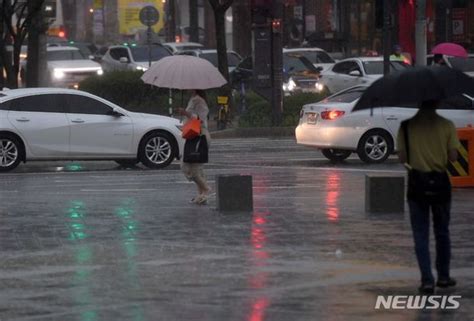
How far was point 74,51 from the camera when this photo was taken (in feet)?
167

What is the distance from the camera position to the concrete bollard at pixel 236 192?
16.1 m

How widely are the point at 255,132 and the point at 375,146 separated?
8574 millimetres

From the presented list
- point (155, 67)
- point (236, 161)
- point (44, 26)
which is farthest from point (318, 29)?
point (155, 67)

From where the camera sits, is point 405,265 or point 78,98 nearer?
point 405,265

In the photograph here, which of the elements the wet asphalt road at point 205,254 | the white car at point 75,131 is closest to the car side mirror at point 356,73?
the white car at point 75,131

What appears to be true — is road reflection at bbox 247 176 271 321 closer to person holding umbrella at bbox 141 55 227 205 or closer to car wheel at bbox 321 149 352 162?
person holding umbrella at bbox 141 55 227 205

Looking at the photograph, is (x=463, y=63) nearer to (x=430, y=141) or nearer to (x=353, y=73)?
(x=353, y=73)

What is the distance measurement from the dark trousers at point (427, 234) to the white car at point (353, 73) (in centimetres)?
Result: 2561

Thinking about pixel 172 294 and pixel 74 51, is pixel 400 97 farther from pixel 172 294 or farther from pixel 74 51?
pixel 74 51

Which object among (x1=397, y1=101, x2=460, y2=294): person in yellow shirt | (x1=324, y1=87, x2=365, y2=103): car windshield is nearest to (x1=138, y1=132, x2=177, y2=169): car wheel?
(x1=324, y1=87, x2=365, y2=103): car windshield

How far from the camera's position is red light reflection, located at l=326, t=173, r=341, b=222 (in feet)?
51.6

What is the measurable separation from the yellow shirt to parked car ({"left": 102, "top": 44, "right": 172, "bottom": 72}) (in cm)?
3349

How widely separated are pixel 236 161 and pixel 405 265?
13.1 meters

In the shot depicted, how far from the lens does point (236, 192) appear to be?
633 inches
